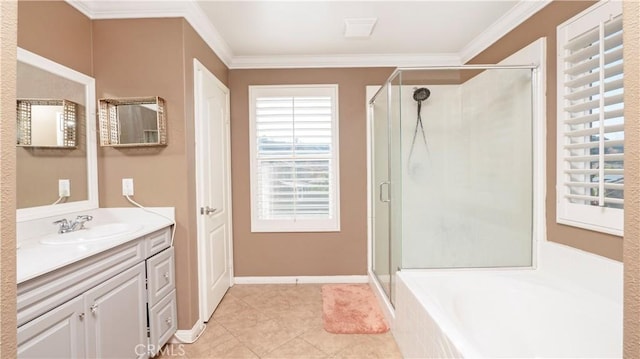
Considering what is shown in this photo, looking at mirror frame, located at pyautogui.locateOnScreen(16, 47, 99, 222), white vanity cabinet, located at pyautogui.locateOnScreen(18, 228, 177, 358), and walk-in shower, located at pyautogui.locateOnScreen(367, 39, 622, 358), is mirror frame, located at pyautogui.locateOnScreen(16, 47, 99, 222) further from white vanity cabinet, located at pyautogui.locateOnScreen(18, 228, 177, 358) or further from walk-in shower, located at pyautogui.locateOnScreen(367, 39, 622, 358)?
walk-in shower, located at pyautogui.locateOnScreen(367, 39, 622, 358)

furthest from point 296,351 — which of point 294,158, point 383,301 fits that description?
point 294,158

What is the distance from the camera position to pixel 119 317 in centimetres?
144

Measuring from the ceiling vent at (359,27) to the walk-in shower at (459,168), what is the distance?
1.67 feet

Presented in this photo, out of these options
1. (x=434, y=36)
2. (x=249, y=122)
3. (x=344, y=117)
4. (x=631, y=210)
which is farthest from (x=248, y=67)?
(x=631, y=210)

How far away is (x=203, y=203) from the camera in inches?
85.7

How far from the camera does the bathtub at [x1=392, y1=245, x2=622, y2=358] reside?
1.32 m

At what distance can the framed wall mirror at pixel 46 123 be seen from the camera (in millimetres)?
1496

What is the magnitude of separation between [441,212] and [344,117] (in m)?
1.40

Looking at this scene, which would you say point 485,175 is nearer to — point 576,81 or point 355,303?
point 576,81

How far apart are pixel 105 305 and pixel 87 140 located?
117 centimetres

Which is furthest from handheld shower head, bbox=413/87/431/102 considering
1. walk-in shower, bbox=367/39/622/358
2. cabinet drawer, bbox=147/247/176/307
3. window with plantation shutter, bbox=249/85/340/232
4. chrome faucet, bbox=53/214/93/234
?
chrome faucet, bbox=53/214/93/234

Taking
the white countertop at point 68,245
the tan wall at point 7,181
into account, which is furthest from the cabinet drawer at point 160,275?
the tan wall at point 7,181

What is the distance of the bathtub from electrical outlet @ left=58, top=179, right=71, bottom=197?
2258 millimetres

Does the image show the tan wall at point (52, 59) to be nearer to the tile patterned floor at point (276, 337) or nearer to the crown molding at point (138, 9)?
the crown molding at point (138, 9)
